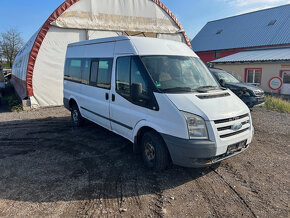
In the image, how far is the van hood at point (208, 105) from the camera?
348 centimetres

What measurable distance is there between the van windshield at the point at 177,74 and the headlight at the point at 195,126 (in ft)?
2.16

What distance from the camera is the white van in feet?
11.3

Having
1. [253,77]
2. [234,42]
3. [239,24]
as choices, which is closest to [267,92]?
[253,77]

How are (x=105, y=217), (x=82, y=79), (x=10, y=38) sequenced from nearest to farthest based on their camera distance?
(x=105, y=217), (x=82, y=79), (x=10, y=38)

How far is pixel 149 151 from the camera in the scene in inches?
162

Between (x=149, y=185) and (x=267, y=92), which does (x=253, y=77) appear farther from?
(x=149, y=185)

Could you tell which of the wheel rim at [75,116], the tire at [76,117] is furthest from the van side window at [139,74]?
the wheel rim at [75,116]

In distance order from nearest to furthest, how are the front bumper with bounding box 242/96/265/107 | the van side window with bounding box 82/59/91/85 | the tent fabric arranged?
the van side window with bounding box 82/59/91/85 < the front bumper with bounding box 242/96/265/107 < the tent fabric

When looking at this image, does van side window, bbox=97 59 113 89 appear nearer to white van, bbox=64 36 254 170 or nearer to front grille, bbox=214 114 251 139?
white van, bbox=64 36 254 170

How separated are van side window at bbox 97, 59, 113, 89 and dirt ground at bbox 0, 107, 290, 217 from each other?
1544 mm

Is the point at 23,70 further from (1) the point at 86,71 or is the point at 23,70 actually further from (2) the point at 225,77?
→ (2) the point at 225,77

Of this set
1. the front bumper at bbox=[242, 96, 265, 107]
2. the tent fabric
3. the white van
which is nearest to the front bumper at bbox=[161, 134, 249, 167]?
the white van

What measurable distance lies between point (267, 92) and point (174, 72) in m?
16.4

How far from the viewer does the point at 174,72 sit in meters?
4.24
